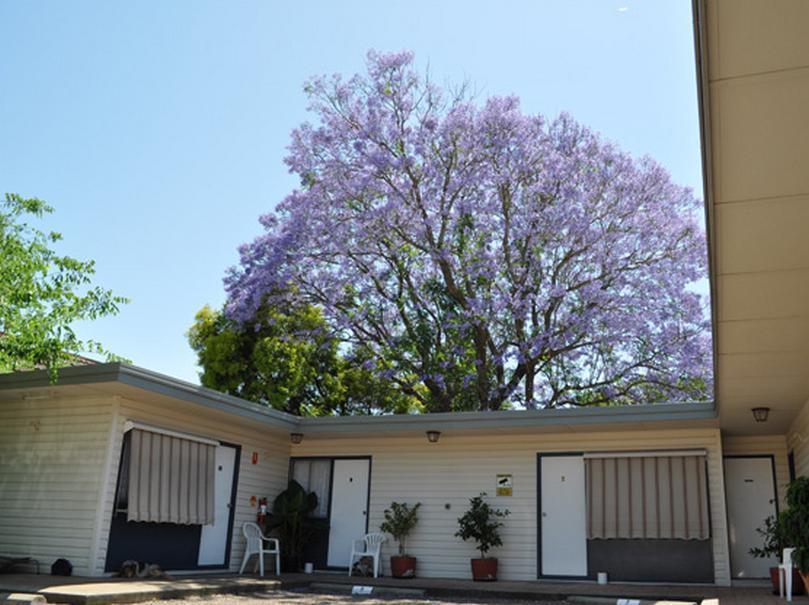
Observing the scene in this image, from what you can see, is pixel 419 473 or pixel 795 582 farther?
pixel 419 473

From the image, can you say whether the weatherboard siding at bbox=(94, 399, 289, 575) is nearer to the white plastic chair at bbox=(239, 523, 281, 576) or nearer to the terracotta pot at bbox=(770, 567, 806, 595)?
the white plastic chair at bbox=(239, 523, 281, 576)

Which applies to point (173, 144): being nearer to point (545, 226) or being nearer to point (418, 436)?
point (418, 436)

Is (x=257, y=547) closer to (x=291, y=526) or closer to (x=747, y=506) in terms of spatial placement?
(x=291, y=526)

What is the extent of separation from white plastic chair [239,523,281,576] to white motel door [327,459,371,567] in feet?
2.70

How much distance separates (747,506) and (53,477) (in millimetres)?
8377

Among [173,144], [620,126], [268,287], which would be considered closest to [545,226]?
[620,126]

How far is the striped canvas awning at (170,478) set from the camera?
859 cm

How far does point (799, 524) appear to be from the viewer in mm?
6707

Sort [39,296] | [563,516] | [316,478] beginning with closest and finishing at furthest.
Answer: [39,296] → [563,516] → [316,478]

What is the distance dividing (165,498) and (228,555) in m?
1.60

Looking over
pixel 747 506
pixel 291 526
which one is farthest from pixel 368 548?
pixel 747 506

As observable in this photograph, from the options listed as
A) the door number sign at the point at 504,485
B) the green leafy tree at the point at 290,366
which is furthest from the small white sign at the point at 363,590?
the green leafy tree at the point at 290,366

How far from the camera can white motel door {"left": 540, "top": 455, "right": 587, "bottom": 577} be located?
9766 mm

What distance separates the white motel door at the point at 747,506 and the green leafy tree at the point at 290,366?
278 inches
